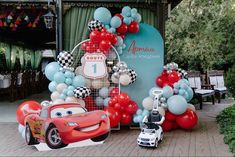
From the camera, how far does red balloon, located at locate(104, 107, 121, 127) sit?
7.00 meters

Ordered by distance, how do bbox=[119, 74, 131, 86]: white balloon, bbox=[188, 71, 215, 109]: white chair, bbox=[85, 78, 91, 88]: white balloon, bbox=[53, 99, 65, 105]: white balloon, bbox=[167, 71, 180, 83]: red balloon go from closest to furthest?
bbox=[53, 99, 65, 105]: white balloon
bbox=[119, 74, 131, 86]: white balloon
bbox=[85, 78, 91, 88]: white balloon
bbox=[167, 71, 180, 83]: red balloon
bbox=[188, 71, 215, 109]: white chair

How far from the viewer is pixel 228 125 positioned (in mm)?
7539

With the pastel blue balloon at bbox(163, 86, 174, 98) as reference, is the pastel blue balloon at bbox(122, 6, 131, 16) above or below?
above

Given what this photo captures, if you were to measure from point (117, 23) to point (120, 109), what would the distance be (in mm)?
1749

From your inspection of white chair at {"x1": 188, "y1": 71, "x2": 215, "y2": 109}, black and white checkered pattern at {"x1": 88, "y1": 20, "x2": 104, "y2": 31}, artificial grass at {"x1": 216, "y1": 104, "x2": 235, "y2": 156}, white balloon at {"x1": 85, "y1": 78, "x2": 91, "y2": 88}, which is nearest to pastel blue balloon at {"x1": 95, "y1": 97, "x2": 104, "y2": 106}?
white balloon at {"x1": 85, "y1": 78, "x2": 91, "y2": 88}

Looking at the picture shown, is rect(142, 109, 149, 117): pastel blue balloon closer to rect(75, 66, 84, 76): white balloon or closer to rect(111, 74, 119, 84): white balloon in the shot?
rect(111, 74, 119, 84): white balloon

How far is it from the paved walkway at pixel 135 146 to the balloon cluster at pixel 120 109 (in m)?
0.31

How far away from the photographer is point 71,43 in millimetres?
7918

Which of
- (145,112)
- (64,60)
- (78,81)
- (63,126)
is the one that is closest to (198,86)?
(145,112)

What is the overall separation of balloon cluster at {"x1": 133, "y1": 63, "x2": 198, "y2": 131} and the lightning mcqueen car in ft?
4.39

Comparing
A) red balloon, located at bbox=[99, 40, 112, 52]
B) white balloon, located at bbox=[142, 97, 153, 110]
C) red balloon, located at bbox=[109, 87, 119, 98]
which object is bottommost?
white balloon, located at bbox=[142, 97, 153, 110]

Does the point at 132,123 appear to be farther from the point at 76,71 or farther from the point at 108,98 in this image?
the point at 76,71

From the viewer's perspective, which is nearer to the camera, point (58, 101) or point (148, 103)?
point (58, 101)

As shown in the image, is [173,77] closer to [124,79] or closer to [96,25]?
[124,79]
